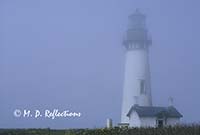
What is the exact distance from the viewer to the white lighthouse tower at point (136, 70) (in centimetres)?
3422

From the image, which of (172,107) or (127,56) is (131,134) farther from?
(127,56)

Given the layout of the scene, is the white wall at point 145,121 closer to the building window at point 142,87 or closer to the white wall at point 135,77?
the white wall at point 135,77

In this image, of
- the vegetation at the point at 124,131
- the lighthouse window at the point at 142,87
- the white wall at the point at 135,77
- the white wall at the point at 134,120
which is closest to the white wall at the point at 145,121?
the white wall at the point at 134,120

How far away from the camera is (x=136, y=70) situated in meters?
35.0

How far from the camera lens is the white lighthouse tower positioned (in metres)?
34.2

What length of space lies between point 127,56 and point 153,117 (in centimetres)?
660

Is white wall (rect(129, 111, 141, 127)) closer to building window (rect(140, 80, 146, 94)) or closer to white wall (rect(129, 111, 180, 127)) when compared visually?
white wall (rect(129, 111, 180, 127))

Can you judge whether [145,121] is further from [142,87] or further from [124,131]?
[124,131]

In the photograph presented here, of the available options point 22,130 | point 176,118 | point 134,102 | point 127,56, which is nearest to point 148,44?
point 127,56

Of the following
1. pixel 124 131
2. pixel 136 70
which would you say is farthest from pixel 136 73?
pixel 124 131

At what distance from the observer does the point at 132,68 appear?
3516 centimetres

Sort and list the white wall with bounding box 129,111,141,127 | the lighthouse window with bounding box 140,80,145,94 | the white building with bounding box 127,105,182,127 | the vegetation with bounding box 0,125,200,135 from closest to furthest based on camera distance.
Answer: the vegetation with bounding box 0,125,200,135
the white building with bounding box 127,105,182,127
the white wall with bounding box 129,111,141,127
the lighthouse window with bounding box 140,80,145,94

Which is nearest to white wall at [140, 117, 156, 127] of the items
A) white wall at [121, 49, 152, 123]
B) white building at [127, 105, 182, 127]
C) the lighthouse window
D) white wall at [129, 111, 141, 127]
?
white building at [127, 105, 182, 127]

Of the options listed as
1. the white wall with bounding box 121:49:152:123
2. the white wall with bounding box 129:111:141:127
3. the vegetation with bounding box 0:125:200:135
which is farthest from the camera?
the white wall with bounding box 121:49:152:123
